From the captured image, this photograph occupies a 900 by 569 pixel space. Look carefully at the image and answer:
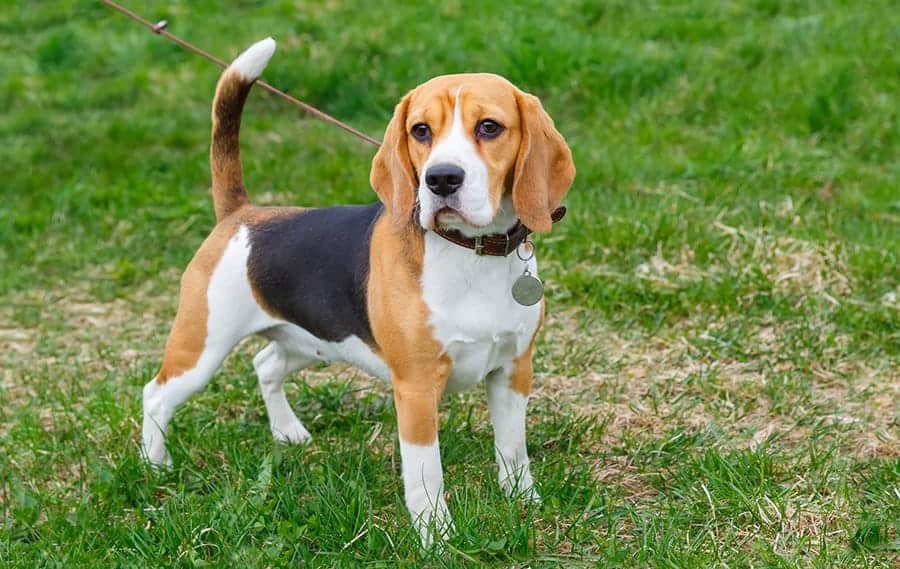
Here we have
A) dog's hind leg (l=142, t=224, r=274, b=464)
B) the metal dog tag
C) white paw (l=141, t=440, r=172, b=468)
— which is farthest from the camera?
white paw (l=141, t=440, r=172, b=468)

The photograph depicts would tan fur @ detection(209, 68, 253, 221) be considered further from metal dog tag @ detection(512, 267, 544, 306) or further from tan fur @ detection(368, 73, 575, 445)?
metal dog tag @ detection(512, 267, 544, 306)

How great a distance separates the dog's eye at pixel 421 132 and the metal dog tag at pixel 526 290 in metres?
0.57

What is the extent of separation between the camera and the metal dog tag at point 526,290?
12.2 ft

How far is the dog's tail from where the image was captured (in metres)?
4.34

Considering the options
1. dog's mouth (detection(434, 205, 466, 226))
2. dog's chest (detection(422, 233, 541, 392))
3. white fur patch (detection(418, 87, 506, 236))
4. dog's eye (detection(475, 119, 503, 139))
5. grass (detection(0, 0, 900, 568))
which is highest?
dog's eye (detection(475, 119, 503, 139))

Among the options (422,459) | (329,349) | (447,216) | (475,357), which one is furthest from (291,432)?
(447,216)

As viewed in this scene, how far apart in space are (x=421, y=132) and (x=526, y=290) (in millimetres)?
631

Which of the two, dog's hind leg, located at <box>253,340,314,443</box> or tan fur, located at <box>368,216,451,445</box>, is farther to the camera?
dog's hind leg, located at <box>253,340,314,443</box>

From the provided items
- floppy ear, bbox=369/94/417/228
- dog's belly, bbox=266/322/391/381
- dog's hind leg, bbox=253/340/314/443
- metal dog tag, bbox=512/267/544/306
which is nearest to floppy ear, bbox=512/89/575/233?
metal dog tag, bbox=512/267/544/306

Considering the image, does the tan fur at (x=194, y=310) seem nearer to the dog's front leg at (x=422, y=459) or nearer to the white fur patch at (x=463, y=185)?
the dog's front leg at (x=422, y=459)

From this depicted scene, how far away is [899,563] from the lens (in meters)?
3.65

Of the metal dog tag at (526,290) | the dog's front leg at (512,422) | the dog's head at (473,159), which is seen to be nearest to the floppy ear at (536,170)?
the dog's head at (473,159)

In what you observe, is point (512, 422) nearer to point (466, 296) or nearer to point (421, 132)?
point (466, 296)

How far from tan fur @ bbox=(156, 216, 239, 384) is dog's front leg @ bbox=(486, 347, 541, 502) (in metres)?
1.13
